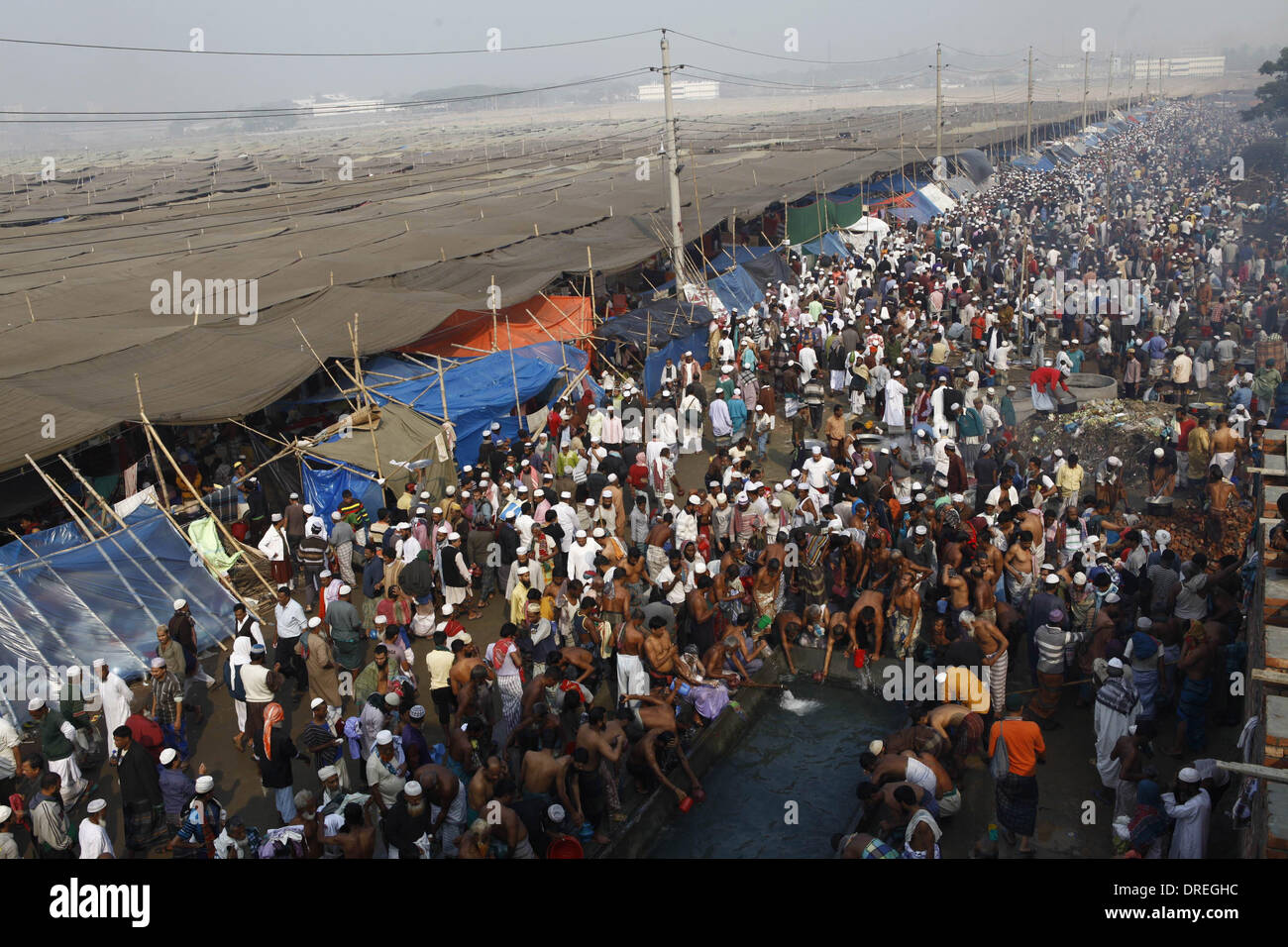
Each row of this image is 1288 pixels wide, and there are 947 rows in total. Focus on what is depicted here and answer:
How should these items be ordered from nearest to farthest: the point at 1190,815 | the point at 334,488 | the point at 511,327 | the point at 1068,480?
the point at 1190,815, the point at 1068,480, the point at 334,488, the point at 511,327

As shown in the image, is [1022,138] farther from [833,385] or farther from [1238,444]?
[1238,444]

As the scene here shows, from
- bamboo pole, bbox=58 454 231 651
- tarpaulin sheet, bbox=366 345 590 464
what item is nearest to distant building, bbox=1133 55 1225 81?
tarpaulin sheet, bbox=366 345 590 464

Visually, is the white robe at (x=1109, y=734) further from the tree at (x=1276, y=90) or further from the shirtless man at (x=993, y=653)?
the tree at (x=1276, y=90)

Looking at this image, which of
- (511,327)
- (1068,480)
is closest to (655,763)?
(1068,480)

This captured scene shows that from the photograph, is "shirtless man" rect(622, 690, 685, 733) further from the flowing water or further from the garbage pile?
the garbage pile

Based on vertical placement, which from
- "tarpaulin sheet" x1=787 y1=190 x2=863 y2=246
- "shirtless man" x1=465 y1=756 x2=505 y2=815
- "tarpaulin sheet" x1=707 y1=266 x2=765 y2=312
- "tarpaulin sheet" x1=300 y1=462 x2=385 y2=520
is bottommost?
"shirtless man" x1=465 y1=756 x2=505 y2=815

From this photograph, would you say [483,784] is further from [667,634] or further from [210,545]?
[210,545]

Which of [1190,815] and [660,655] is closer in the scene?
[1190,815]
